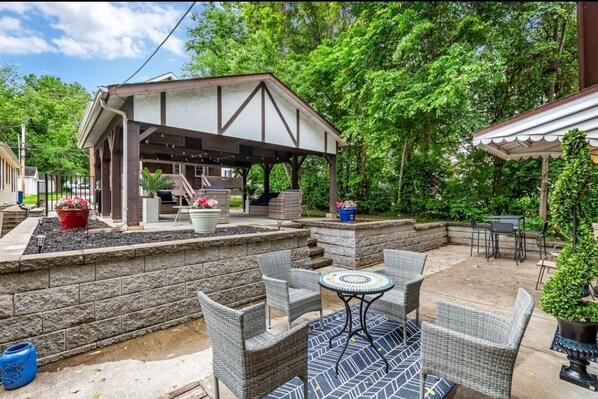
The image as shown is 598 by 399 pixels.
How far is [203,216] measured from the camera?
4766 millimetres

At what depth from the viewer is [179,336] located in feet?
11.0

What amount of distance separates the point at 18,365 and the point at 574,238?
501cm

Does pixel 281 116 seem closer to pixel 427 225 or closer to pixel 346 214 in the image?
pixel 346 214

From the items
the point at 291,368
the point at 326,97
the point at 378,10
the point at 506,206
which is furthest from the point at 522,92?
the point at 291,368

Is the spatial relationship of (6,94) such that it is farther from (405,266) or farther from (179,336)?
(405,266)

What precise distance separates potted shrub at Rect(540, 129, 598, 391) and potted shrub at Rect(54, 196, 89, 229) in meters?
6.57

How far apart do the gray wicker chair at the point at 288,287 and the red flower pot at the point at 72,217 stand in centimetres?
362

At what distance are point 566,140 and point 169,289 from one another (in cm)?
451

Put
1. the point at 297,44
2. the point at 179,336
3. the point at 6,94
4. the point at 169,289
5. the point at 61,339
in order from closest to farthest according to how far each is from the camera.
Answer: the point at 61,339 → the point at 179,336 → the point at 169,289 → the point at 297,44 → the point at 6,94

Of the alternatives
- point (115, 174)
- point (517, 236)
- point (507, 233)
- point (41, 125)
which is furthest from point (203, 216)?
point (41, 125)

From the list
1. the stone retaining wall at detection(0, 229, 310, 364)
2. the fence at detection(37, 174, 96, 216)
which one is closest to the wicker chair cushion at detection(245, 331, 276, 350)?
the stone retaining wall at detection(0, 229, 310, 364)

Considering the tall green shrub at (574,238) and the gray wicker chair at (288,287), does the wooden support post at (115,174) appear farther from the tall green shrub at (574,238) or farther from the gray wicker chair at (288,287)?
the tall green shrub at (574,238)

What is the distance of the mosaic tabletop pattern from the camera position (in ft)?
9.15

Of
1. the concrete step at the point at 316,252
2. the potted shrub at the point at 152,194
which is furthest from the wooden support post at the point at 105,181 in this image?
the concrete step at the point at 316,252
